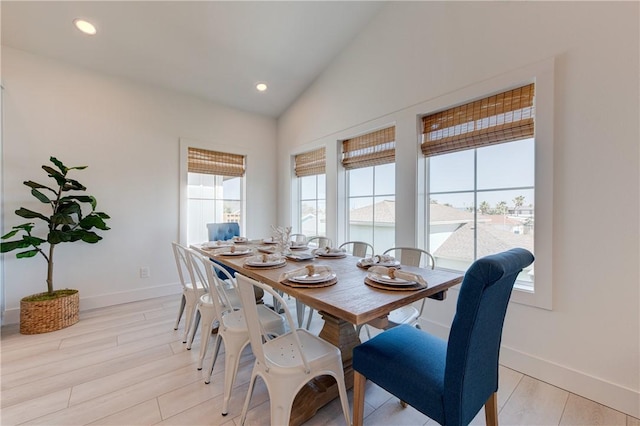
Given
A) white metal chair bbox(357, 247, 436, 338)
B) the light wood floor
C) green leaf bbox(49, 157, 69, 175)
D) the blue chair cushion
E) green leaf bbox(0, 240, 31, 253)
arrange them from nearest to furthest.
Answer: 1. the blue chair cushion
2. the light wood floor
3. white metal chair bbox(357, 247, 436, 338)
4. green leaf bbox(0, 240, 31, 253)
5. green leaf bbox(49, 157, 69, 175)

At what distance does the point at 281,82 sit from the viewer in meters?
3.62

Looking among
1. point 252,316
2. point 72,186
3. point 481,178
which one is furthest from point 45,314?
point 481,178

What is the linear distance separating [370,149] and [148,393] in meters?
2.90

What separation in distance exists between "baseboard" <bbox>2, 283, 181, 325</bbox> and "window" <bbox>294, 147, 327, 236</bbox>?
6.64ft

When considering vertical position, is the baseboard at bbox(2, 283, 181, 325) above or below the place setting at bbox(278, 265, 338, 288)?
below

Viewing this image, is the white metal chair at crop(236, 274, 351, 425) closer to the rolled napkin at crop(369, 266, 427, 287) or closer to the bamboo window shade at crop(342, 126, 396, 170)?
the rolled napkin at crop(369, 266, 427, 287)

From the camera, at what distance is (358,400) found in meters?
1.27

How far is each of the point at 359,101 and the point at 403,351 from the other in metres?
2.71

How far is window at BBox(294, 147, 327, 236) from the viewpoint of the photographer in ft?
12.5

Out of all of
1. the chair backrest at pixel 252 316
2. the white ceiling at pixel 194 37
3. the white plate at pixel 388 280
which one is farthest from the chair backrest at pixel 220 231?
the white plate at pixel 388 280

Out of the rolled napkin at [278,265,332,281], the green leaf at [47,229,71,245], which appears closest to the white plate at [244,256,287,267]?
the rolled napkin at [278,265,332,281]

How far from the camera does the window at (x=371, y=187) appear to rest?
2926mm

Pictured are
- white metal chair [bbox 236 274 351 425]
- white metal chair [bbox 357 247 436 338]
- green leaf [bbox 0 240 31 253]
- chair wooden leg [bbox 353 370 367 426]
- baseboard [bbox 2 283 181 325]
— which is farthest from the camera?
baseboard [bbox 2 283 181 325]

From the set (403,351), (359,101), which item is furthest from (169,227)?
(403,351)
